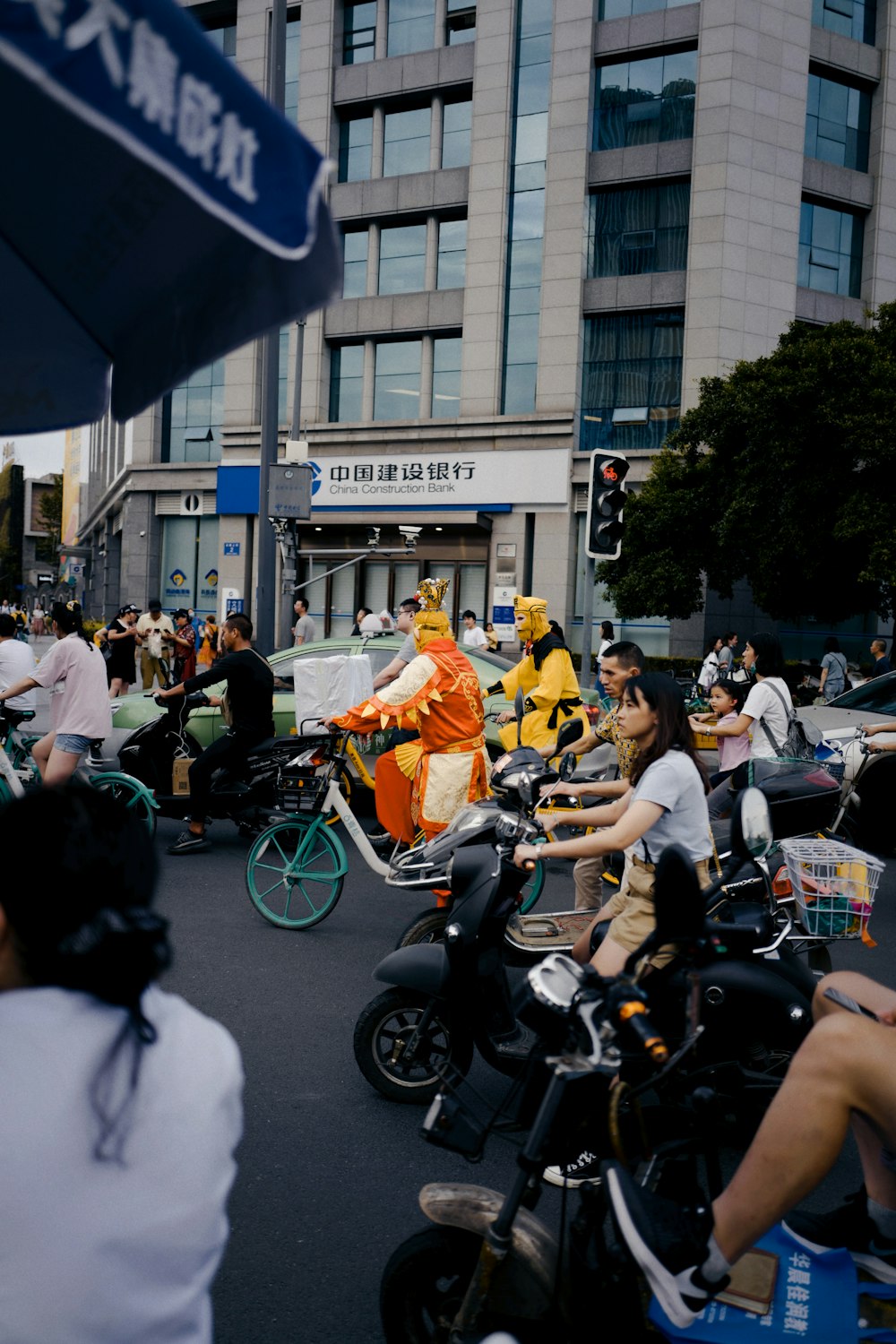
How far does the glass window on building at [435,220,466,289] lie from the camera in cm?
3069

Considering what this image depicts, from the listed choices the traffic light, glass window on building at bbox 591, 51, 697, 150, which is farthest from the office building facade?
the traffic light

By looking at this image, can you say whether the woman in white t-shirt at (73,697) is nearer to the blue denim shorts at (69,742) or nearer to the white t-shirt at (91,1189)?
the blue denim shorts at (69,742)

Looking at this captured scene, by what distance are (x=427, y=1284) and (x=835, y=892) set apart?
7.66 ft

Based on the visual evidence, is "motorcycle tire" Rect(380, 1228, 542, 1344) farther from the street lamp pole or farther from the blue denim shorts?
the street lamp pole

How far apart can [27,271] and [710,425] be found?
2256 cm

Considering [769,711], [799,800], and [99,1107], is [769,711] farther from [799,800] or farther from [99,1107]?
[99,1107]

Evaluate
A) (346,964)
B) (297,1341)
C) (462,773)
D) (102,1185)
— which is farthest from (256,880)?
(102,1185)

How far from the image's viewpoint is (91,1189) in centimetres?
134

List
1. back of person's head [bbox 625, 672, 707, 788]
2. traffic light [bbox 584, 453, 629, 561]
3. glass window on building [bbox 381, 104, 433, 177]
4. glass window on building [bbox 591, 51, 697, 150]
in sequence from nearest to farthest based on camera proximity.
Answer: back of person's head [bbox 625, 672, 707, 788], traffic light [bbox 584, 453, 629, 561], glass window on building [bbox 591, 51, 697, 150], glass window on building [bbox 381, 104, 433, 177]

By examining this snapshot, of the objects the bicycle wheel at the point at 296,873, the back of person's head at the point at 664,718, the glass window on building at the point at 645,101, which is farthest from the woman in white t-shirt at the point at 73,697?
the glass window on building at the point at 645,101

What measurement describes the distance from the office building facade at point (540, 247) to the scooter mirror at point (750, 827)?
2619 centimetres

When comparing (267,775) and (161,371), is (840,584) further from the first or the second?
(161,371)

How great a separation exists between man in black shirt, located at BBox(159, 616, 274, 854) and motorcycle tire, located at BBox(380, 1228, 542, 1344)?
5916mm

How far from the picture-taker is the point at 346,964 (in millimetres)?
6012
